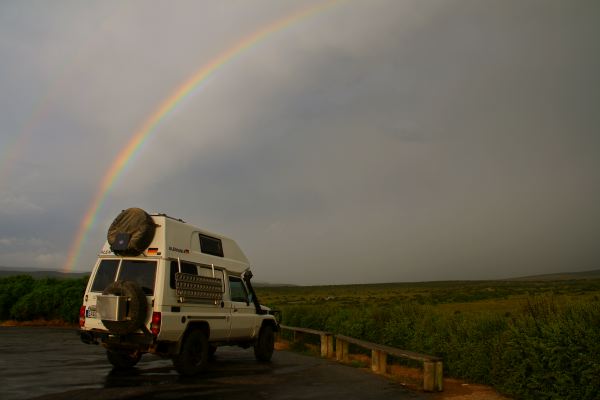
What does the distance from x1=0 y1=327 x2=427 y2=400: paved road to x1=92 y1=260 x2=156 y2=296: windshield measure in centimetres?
192

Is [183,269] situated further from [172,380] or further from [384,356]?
[384,356]

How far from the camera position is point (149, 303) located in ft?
31.6

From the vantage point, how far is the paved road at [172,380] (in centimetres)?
860

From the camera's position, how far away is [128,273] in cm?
1025

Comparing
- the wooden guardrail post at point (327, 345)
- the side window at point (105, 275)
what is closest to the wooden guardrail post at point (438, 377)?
the wooden guardrail post at point (327, 345)

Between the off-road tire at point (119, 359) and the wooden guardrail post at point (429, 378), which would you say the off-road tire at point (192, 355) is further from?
the wooden guardrail post at point (429, 378)

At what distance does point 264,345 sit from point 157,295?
16.6 feet

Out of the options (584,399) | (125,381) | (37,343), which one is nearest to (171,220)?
(125,381)

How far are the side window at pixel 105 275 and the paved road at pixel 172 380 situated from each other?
190 centimetres

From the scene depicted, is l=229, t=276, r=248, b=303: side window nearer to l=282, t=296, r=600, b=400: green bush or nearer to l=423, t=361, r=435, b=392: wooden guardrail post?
l=282, t=296, r=600, b=400: green bush

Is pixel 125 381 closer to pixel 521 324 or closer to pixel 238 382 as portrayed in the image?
pixel 238 382

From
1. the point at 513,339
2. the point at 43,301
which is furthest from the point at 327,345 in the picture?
the point at 43,301

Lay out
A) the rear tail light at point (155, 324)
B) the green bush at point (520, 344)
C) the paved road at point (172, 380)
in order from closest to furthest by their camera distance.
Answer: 1. the green bush at point (520, 344)
2. the paved road at point (172, 380)
3. the rear tail light at point (155, 324)

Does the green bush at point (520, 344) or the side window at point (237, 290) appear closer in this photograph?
the green bush at point (520, 344)
